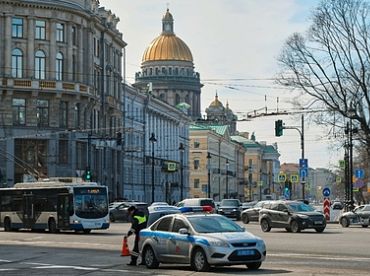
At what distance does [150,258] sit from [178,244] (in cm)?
154

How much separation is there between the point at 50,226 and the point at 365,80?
21.9 m

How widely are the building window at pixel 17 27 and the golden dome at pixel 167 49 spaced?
93649 millimetres

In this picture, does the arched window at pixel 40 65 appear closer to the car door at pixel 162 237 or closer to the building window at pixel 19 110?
the building window at pixel 19 110

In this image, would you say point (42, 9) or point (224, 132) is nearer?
point (42, 9)

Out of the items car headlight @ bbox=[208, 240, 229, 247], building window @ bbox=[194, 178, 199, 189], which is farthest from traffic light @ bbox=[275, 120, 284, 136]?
building window @ bbox=[194, 178, 199, 189]

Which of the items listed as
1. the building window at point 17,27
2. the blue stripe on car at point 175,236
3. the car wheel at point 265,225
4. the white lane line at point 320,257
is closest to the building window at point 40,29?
the building window at point 17,27

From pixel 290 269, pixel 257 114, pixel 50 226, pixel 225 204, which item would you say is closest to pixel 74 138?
pixel 225 204

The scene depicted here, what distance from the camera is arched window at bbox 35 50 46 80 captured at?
81438mm

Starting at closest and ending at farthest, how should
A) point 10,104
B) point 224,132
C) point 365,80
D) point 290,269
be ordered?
point 290,269 < point 365,80 < point 10,104 < point 224,132

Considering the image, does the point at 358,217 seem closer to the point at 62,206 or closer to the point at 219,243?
the point at 62,206

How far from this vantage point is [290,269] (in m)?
22.9

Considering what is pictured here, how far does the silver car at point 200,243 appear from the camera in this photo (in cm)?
2189

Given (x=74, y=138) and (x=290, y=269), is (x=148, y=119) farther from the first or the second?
(x=290, y=269)

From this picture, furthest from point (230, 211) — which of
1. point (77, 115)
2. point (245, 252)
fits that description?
point (245, 252)
